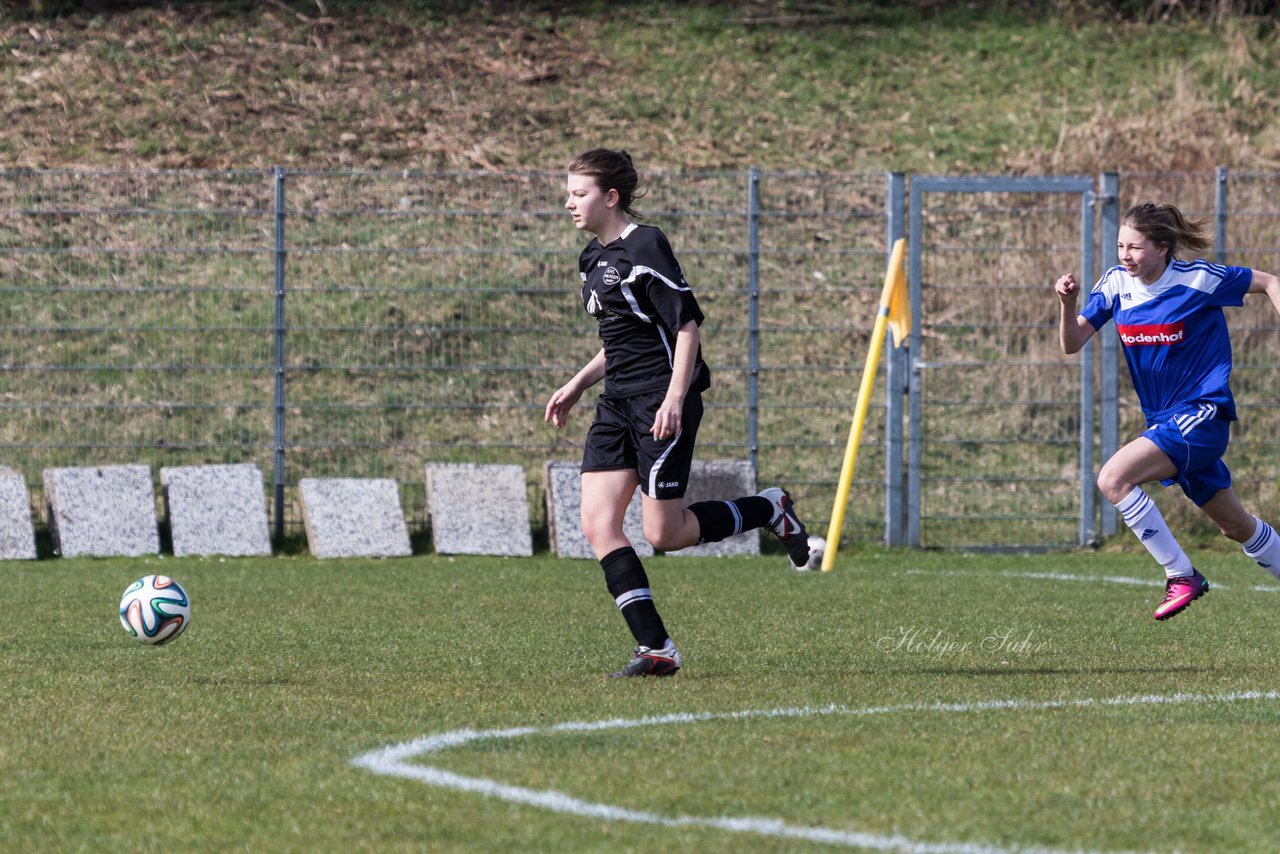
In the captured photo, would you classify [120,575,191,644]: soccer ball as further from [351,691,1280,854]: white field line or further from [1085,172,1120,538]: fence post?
[1085,172,1120,538]: fence post

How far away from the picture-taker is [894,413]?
41.8 feet

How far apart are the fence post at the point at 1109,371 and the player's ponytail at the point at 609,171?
22.3ft

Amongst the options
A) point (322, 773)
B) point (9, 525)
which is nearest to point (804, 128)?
point (9, 525)

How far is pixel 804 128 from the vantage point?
64.4ft

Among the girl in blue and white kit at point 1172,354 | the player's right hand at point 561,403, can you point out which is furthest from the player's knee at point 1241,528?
the player's right hand at point 561,403

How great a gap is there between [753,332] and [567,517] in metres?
2.01

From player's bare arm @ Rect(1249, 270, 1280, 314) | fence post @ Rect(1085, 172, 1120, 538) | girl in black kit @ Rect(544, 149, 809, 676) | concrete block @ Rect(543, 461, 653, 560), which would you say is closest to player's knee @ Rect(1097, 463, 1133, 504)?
player's bare arm @ Rect(1249, 270, 1280, 314)

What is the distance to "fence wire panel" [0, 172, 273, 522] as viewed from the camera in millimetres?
12773

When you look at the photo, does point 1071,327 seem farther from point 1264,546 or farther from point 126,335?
point 126,335

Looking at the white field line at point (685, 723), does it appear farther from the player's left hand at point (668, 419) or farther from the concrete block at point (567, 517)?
the concrete block at point (567, 517)

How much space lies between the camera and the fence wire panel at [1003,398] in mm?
12844

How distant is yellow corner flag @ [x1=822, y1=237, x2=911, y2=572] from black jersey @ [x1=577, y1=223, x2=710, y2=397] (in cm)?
460

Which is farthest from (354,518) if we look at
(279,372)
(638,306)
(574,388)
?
(638,306)

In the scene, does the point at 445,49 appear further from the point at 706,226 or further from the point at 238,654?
the point at 238,654
